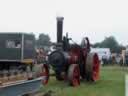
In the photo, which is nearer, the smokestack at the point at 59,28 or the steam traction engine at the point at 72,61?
the steam traction engine at the point at 72,61

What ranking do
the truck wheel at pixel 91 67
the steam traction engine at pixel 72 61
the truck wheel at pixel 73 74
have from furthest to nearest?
the truck wheel at pixel 91 67
the steam traction engine at pixel 72 61
the truck wheel at pixel 73 74

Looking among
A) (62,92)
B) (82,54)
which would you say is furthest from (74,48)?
(62,92)

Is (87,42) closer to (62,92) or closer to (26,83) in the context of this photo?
(62,92)

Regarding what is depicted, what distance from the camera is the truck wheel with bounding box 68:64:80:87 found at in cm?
1519

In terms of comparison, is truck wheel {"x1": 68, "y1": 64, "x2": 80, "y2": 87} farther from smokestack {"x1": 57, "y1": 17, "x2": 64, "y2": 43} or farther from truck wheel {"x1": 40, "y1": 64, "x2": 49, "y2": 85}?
smokestack {"x1": 57, "y1": 17, "x2": 64, "y2": 43}

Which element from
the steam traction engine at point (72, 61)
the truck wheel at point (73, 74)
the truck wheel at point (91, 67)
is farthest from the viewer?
the truck wheel at point (91, 67)

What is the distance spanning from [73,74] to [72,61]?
95 centimetres

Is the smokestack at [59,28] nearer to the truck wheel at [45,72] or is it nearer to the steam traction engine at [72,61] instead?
the steam traction engine at [72,61]

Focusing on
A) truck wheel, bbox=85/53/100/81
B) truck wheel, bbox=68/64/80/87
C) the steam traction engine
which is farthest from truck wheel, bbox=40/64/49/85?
truck wheel, bbox=85/53/100/81

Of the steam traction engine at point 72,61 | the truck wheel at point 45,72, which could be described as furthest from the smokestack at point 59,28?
the truck wheel at point 45,72

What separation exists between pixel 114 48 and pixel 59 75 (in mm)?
74816

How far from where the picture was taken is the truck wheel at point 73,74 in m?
15.2

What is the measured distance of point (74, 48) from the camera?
1667cm

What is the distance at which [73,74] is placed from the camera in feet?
49.9
